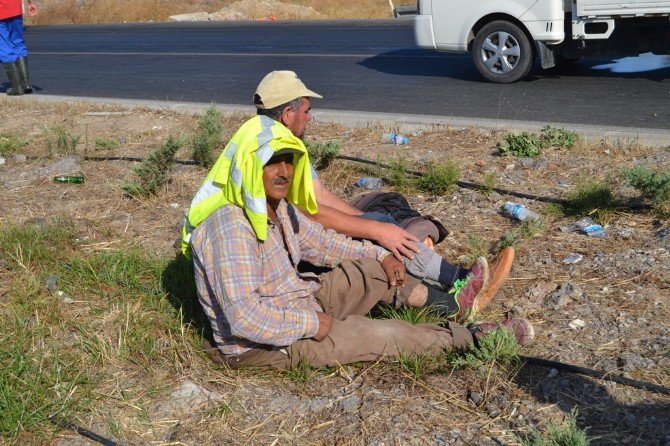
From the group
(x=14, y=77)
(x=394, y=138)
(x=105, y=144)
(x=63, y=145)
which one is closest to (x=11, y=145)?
(x=63, y=145)

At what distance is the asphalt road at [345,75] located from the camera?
9430 millimetres

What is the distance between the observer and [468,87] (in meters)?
10.8

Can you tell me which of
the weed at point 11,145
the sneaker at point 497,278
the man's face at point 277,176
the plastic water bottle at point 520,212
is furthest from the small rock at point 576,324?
the weed at point 11,145

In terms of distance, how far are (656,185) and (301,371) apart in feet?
9.28

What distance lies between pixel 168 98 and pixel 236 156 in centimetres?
810

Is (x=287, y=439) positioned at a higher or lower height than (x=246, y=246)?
lower

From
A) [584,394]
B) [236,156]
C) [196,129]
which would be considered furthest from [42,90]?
[584,394]

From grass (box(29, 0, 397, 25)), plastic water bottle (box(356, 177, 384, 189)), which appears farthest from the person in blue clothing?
grass (box(29, 0, 397, 25))

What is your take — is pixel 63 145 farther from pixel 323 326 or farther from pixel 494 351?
pixel 494 351

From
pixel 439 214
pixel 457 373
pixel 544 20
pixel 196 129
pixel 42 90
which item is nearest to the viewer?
pixel 457 373

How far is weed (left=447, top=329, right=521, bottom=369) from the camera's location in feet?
13.5

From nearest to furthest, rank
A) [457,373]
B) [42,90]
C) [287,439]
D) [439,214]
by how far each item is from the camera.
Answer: [287,439] → [457,373] → [439,214] → [42,90]

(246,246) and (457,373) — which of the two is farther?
(457,373)

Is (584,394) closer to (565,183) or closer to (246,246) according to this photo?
(246,246)
